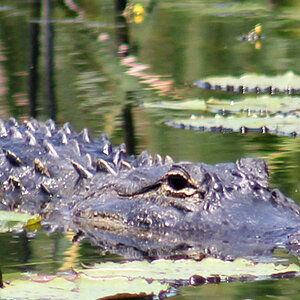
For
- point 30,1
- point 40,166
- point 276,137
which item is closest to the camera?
point 40,166

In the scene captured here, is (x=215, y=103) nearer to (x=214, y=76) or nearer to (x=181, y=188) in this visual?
(x=214, y=76)

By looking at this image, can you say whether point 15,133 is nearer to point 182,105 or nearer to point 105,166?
point 105,166

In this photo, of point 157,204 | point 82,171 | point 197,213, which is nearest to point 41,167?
point 82,171

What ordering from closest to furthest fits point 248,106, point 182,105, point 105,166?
1. point 105,166
2. point 248,106
3. point 182,105

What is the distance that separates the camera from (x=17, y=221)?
5.31 metres

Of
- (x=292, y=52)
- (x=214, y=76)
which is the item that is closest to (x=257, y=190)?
(x=214, y=76)

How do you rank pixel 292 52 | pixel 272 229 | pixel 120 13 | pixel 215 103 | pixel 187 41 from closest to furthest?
pixel 272 229
pixel 215 103
pixel 292 52
pixel 187 41
pixel 120 13

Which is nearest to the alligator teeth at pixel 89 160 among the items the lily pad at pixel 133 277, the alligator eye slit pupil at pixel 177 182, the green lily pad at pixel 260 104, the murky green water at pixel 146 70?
the murky green water at pixel 146 70

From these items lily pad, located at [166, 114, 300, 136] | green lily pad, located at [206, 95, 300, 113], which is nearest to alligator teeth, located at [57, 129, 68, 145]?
lily pad, located at [166, 114, 300, 136]

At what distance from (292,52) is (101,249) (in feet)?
20.9

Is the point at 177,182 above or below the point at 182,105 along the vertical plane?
above

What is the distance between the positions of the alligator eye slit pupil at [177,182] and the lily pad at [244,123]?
87.2 inches

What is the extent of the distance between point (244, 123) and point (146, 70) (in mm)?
2903

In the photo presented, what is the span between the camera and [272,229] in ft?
15.3
